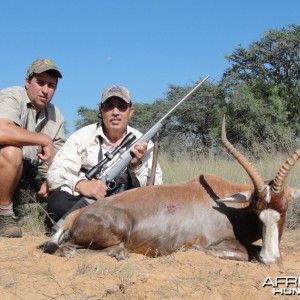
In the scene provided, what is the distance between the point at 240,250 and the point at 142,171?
1.76 m

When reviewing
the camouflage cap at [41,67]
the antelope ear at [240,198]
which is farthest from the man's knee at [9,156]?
the antelope ear at [240,198]

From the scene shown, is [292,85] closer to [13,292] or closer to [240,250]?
[240,250]

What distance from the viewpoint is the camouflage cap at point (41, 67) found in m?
5.91

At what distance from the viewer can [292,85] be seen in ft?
68.0

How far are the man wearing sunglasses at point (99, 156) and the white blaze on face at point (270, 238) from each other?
1.77 meters

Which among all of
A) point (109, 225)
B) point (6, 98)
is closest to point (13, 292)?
point (109, 225)

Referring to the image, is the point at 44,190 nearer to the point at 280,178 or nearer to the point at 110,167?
the point at 110,167

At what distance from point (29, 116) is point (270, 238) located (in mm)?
3226

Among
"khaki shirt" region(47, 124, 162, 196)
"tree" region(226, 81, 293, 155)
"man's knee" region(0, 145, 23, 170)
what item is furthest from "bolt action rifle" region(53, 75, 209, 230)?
"tree" region(226, 81, 293, 155)

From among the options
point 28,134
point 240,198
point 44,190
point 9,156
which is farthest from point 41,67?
point 240,198

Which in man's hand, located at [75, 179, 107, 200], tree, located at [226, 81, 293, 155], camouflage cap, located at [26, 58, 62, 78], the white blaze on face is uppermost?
tree, located at [226, 81, 293, 155]

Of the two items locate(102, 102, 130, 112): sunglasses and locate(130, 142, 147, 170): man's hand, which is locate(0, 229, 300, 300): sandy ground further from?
locate(102, 102, 130, 112): sunglasses

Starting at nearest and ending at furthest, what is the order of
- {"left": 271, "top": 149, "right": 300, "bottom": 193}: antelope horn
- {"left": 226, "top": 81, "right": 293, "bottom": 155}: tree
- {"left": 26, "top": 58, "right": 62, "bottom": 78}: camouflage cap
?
1. {"left": 271, "top": 149, "right": 300, "bottom": 193}: antelope horn
2. {"left": 26, "top": 58, "right": 62, "bottom": 78}: camouflage cap
3. {"left": 226, "top": 81, "right": 293, "bottom": 155}: tree

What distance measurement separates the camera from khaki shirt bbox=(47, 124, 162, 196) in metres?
5.48
